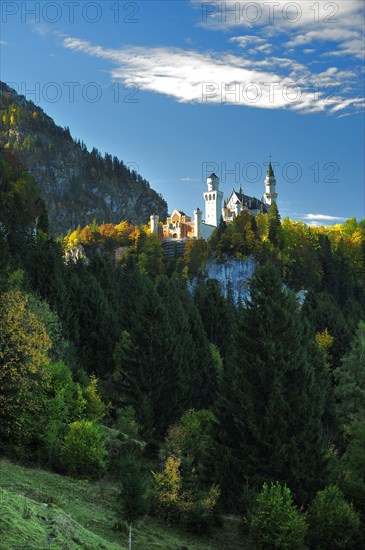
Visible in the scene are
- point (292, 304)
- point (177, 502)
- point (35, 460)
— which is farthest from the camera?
point (292, 304)

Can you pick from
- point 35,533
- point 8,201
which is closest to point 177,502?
point 35,533

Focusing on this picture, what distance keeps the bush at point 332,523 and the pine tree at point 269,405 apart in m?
2.51

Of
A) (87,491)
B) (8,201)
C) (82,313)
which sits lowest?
(87,491)

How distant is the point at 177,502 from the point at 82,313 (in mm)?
32498

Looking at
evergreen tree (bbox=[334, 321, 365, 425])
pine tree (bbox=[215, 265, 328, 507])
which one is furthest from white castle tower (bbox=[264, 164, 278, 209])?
pine tree (bbox=[215, 265, 328, 507])

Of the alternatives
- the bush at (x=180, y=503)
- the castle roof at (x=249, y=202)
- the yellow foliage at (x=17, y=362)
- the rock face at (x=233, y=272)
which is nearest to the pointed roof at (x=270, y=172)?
the castle roof at (x=249, y=202)

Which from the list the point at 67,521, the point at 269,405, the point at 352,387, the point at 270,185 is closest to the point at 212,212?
the point at 270,185

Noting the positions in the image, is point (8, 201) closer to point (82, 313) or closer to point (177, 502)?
point (82, 313)

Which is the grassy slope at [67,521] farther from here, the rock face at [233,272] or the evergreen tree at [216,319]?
the rock face at [233,272]

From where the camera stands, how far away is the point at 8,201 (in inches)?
2955

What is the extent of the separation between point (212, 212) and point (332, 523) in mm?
146942

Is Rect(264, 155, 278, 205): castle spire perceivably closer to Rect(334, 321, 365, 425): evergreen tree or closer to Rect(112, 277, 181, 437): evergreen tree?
Rect(334, 321, 365, 425): evergreen tree

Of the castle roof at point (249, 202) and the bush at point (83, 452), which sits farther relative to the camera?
the castle roof at point (249, 202)

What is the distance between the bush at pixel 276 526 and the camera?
74.3ft
